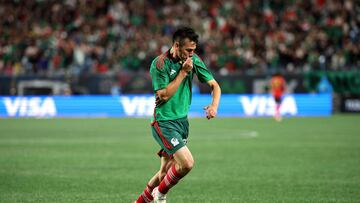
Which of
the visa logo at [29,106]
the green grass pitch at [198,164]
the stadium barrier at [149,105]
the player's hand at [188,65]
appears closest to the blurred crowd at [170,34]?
the stadium barrier at [149,105]

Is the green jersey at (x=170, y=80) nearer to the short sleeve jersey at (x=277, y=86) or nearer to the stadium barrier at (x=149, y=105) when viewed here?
the short sleeve jersey at (x=277, y=86)

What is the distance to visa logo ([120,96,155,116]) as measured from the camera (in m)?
32.7

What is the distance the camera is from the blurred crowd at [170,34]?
34062 mm

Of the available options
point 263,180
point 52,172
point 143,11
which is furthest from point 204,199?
point 143,11

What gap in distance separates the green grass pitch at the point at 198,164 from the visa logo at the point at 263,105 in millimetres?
7441

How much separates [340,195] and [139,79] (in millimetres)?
25122

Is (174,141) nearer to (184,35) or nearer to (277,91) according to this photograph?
(184,35)

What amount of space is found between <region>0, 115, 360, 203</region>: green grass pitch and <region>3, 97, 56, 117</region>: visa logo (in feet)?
25.2

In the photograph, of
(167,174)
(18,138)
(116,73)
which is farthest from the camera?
(116,73)

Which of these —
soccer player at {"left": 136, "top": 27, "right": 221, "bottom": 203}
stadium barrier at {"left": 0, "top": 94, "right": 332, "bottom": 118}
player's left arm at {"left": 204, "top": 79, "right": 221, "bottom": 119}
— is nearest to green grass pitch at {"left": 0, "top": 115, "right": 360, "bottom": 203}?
soccer player at {"left": 136, "top": 27, "right": 221, "bottom": 203}

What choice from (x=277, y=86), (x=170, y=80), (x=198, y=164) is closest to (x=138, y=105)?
(x=277, y=86)

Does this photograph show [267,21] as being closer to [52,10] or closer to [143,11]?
[143,11]

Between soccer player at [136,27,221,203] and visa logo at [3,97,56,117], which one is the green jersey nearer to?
soccer player at [136,27,221,203]

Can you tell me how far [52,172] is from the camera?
41.8 feet
